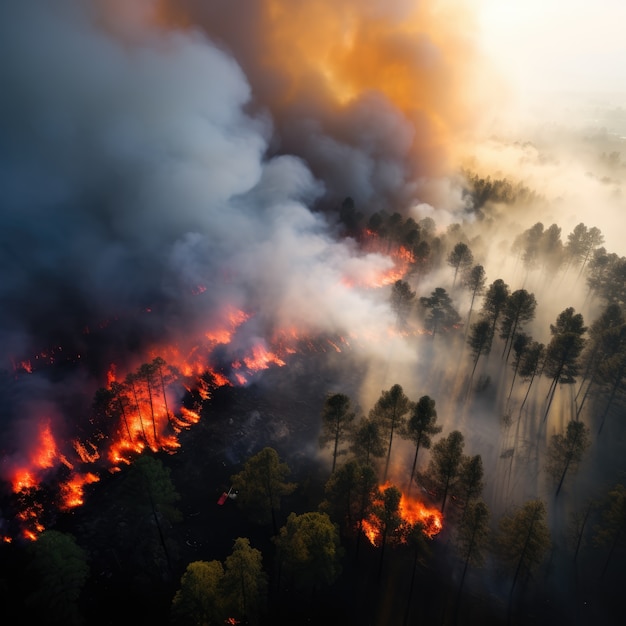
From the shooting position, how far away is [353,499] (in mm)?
43531

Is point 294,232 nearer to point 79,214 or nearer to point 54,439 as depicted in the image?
point 79,214

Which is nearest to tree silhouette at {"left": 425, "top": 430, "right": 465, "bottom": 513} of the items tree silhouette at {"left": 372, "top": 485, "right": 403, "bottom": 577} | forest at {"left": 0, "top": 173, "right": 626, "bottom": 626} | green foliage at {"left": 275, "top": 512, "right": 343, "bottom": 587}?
forest at {"left": 0, "top": 173, "right": 626, "bottom": 626}

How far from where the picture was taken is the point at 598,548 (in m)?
48.2

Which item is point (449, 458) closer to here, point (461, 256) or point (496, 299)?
point (496, 299)

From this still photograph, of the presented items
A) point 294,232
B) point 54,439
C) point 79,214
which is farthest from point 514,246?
point 79,214

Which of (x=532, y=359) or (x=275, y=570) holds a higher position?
(x=532, y=359)

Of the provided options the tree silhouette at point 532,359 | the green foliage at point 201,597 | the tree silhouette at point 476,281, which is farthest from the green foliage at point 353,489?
the tree silhouette at point 476,281

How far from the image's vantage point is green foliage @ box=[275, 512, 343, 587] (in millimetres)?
38656

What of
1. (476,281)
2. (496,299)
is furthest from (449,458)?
(476,281)

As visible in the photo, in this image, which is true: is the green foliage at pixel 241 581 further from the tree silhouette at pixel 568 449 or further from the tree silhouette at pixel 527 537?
the tree silhouette at pixel 568 449

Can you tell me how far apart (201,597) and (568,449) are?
42.0m

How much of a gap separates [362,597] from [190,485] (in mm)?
24654

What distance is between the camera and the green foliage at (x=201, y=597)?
3441cm

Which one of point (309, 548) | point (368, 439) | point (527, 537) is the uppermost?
point (368, 439)
